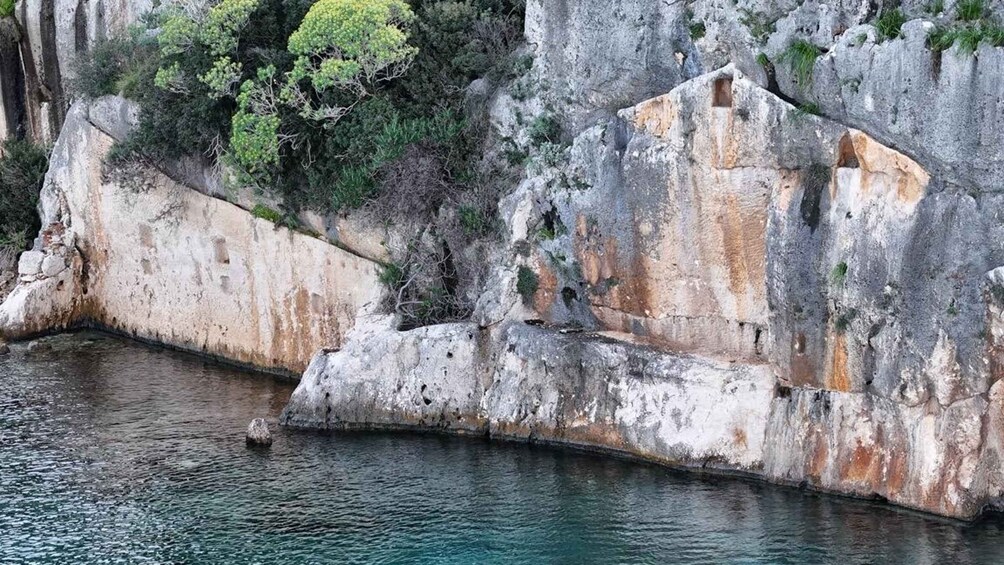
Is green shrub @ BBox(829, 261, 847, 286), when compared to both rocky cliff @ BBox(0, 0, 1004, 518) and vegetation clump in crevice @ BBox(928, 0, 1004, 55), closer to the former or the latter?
rocky cliff @ BBox(0, 0, 1004, 518)

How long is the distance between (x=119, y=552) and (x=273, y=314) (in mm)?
11183

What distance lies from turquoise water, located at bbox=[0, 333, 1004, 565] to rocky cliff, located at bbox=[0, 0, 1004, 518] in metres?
0.90

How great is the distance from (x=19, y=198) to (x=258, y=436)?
52.7ft

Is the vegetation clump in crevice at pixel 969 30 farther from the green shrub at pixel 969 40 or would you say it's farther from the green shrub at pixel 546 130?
the green shrub at pixel 546 130

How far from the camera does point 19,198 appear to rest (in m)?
42.3

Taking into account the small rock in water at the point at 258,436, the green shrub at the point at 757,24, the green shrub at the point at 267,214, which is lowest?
the small rock in water at the point at 258,436

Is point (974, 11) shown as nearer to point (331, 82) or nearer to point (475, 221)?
point (475, 221)

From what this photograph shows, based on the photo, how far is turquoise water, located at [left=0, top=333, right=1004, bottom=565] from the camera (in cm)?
2466

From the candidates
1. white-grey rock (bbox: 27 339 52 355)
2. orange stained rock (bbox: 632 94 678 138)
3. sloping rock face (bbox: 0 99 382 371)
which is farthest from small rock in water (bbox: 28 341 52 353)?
orange stained rock (bbox: 632 94 678 138)

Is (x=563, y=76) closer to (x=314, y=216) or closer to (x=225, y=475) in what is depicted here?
(x=314, y=216)

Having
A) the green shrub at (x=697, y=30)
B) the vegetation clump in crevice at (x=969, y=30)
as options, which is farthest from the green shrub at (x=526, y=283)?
the vegetation clump in crevice at (x=969, y=30)

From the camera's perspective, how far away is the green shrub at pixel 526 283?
3042cm

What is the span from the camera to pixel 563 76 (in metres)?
30.6

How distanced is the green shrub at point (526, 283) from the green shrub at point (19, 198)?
1820cm
